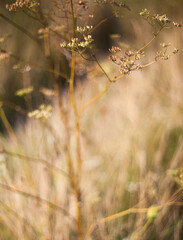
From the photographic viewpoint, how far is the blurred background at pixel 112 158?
1.12 m

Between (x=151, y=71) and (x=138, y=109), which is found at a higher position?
(x=151, y=71)

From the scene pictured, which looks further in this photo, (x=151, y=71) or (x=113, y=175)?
(x=151, y=71)

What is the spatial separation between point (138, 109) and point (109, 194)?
1019 mm

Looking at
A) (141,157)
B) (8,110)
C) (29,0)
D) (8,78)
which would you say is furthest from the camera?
(8,78)

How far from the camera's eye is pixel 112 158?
1.63 m

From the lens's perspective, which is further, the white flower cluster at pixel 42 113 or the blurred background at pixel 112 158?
the blurred background at pixel 112 158

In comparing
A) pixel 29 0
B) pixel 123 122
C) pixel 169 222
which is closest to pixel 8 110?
pixel 123 122

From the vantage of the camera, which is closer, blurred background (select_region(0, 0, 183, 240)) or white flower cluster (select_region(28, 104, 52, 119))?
white flower cluster (select_region(28, 104, 52, 119))

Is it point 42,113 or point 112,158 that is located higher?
point 112,158

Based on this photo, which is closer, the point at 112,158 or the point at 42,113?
the point at 42,113

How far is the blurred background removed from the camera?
A: 1.12 meters

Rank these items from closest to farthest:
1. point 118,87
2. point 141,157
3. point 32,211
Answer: point 32,211 < point 141,157 < point 118,87

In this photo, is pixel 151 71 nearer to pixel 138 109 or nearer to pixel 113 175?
pixel 138 109

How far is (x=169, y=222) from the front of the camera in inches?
47.7
